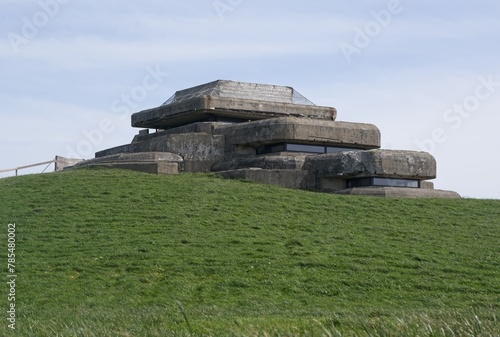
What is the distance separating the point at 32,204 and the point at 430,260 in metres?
10.5

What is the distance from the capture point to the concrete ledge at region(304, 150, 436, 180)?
1022 inches

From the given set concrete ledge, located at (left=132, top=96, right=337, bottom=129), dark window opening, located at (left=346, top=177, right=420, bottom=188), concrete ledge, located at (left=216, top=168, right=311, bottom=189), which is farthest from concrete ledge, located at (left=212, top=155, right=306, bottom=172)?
concrete ledge, located at (left=132, top=96, right=337, bottom=129)

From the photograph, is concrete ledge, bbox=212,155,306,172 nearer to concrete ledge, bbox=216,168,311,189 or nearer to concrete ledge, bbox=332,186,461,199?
concrete ledge, bbox=216,168,311,189

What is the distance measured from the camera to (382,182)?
26531mm

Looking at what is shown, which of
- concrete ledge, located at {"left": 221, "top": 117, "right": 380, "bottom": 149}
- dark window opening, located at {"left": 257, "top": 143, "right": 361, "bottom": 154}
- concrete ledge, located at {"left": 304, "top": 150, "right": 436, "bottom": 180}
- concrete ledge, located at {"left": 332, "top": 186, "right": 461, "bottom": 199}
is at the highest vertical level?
concrete ledge, located at {"left": 221, "top": 117, "right": 380, "bottom": 149}

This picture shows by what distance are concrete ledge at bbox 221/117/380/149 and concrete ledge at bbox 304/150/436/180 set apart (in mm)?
1149

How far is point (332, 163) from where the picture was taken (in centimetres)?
2664

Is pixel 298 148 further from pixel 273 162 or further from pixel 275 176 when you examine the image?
pixel 275 176

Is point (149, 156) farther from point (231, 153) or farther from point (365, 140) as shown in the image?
point (365, 140)

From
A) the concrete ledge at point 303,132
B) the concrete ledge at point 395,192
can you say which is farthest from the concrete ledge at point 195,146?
the concrete ledge at point 395,192

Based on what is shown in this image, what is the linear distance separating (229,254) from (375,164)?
841cm

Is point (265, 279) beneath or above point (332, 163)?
beneath

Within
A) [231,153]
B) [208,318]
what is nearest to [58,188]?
[231,153]

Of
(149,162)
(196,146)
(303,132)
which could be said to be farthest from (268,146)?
(149,162)
